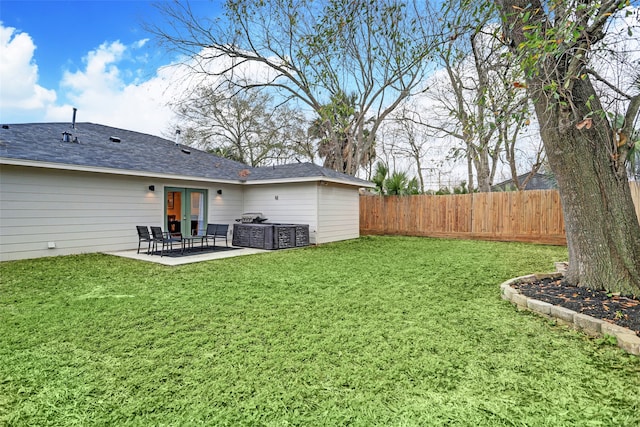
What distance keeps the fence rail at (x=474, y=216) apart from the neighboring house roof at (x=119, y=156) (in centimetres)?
249


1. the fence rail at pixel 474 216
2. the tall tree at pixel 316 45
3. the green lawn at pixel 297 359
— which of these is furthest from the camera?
the fence rail at pixel 474 216

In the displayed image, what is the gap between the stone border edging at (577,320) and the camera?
2.74 meters

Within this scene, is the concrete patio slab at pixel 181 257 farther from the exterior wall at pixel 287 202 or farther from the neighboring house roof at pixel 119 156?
the exterior wall at pixel 287 202

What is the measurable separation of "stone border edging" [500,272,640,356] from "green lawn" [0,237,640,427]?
117mm

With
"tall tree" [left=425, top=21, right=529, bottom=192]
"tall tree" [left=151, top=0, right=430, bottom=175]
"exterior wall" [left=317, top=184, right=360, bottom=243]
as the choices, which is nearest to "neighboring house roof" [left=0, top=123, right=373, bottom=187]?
"exterior wall" [left=317, top=184, right=360, bottom=243]

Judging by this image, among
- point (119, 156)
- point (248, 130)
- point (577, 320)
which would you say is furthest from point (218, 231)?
point (248, 130)

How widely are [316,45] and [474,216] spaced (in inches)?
392

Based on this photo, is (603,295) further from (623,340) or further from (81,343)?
(81,343)

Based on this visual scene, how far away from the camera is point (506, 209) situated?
451 inches

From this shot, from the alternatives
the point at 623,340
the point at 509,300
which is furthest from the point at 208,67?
the point at 623,340

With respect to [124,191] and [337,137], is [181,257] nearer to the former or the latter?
[124,191]

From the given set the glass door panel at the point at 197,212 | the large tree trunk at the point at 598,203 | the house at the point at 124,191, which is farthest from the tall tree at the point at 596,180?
the glass door panel at the point at 197,212

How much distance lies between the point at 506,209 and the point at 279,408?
38.8 feet

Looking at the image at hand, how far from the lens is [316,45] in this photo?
15.3ft
